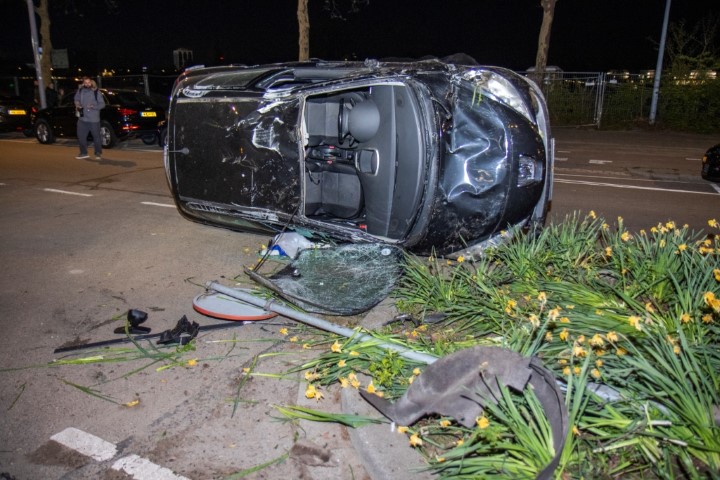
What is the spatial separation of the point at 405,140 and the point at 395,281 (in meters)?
1.17

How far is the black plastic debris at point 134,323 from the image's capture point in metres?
4.30

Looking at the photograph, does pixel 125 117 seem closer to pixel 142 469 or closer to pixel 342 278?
pixel 342 278

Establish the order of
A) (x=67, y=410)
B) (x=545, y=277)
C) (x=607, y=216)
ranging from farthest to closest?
(x=607, y=216) < (x=545, y=277) < (x=67, y=410)

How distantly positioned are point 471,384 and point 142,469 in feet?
5.84

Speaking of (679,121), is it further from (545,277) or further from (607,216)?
(545,277)

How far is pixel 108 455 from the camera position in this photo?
9.72 ft

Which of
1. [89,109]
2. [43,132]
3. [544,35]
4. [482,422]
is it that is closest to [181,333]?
[482,422]

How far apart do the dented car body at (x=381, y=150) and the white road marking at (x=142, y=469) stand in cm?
243

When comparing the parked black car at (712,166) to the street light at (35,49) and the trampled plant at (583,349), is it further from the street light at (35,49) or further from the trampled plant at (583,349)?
the street light at (35,49)

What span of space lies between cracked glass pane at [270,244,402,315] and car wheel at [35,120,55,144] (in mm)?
13994

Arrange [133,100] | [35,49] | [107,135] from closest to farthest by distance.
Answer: [107,135] < [133,100] < [35,49]

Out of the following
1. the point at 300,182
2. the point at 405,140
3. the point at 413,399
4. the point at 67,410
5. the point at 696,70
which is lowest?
the point at 67,410

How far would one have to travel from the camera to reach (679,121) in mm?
17531

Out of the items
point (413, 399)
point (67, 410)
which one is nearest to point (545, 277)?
point (413, 399)
